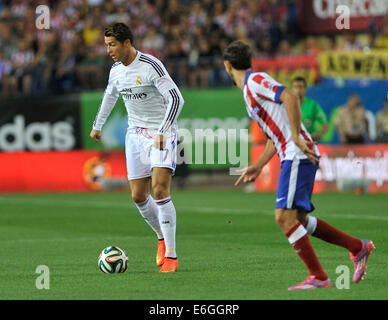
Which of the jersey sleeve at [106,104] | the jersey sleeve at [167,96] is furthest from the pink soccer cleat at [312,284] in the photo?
the jersey sleeve at [106,104]

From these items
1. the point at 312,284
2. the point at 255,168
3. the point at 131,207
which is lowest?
the point at 131,207

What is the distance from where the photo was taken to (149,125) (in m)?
10.3

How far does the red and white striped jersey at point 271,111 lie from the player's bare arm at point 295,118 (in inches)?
4.5

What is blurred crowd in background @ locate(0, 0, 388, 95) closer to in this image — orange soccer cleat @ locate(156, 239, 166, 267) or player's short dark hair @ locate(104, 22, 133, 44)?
orange soccer cleat @ locate(156, 239, 166, 267)

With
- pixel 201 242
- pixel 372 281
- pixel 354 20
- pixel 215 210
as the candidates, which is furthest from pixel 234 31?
pixel 372 281

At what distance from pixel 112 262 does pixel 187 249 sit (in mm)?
2308

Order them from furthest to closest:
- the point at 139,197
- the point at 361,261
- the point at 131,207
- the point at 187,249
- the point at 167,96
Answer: the point at 131,207 < the point at 187,249 < the point at 139,197 < the point at 167,96 < the point at 361,261

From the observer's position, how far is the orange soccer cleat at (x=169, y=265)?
9602mm

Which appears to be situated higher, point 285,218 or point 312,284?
point 285,218

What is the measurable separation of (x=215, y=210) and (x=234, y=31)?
9.22 m

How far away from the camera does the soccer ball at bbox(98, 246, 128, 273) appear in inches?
374

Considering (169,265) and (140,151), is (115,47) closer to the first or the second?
(140,151)

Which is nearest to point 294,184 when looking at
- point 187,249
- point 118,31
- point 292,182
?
point 292,182

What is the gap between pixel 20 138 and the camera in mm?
23875
